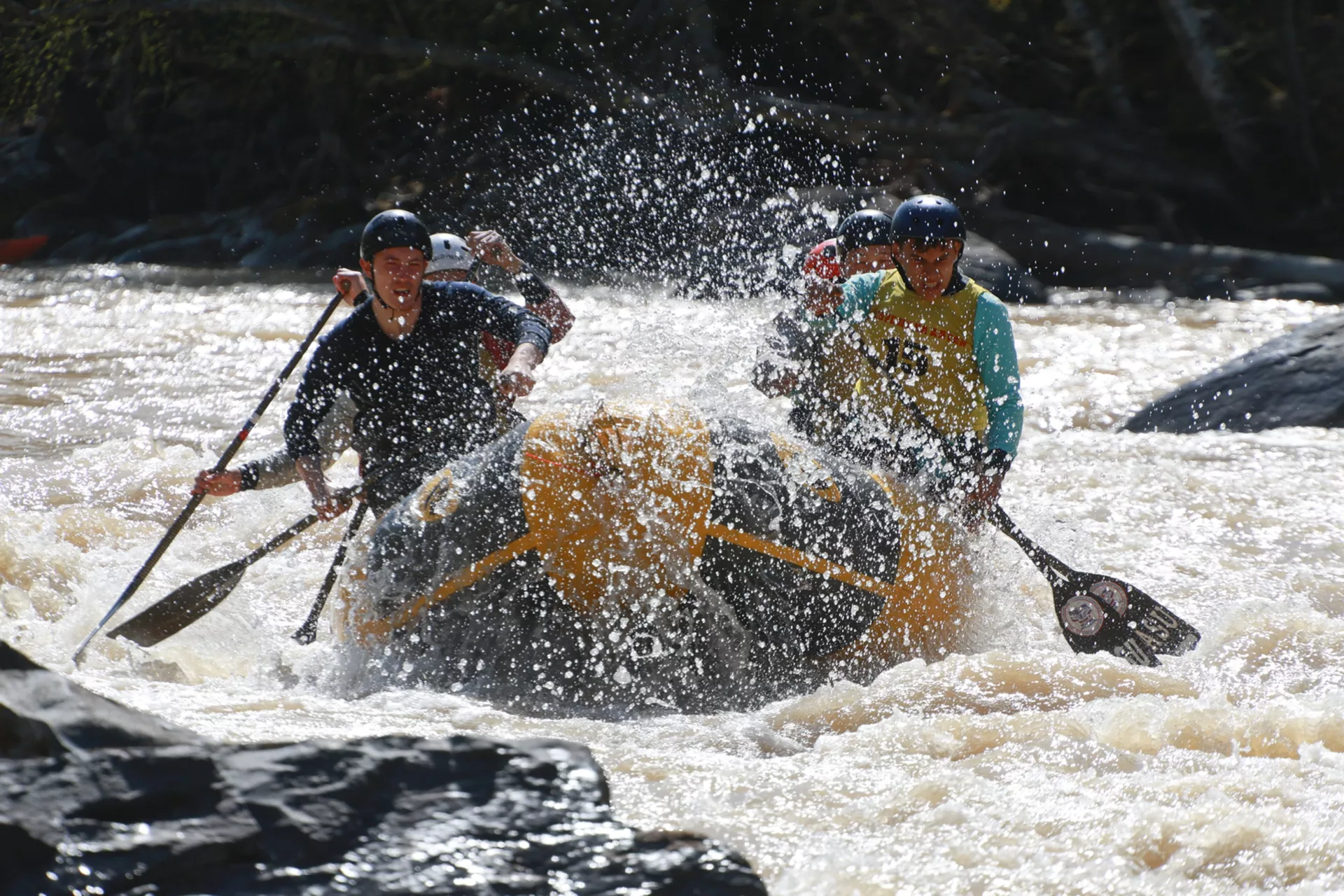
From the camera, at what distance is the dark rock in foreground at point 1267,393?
25.6ft

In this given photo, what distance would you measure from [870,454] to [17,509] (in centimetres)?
389

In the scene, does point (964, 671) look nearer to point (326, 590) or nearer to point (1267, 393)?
point (326, 590)

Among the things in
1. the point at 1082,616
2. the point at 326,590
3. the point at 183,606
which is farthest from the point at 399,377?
the point at 1082,616

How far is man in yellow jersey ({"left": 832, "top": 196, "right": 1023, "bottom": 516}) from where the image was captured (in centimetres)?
481

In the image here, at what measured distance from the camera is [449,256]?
5953 mm

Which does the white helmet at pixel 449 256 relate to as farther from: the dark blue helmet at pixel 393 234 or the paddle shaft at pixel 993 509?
the paddle shaft at pixel 993 509

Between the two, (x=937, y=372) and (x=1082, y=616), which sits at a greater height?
(x=937, y=372)

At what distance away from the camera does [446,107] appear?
18438 millimetres

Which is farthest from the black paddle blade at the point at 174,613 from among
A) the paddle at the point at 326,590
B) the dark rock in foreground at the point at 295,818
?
the dark rock in foreground at the point at 295,818

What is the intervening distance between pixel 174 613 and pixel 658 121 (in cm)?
1054

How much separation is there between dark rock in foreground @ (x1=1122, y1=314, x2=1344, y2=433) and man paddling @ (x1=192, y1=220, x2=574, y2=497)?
155 inches

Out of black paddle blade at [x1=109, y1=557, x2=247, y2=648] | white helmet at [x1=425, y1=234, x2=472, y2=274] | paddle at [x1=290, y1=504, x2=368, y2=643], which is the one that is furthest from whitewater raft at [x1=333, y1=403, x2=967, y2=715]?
white helmet at [x1=425, y1=234, x2=472, y2=274]

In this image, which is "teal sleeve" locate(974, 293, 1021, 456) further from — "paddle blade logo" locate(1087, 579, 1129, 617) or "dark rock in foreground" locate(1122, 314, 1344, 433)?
"dark rock in foreground" locate(1122, 314, 1344, 433)

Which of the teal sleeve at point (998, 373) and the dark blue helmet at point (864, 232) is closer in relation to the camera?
the teal sleeve at point (998, 373)
